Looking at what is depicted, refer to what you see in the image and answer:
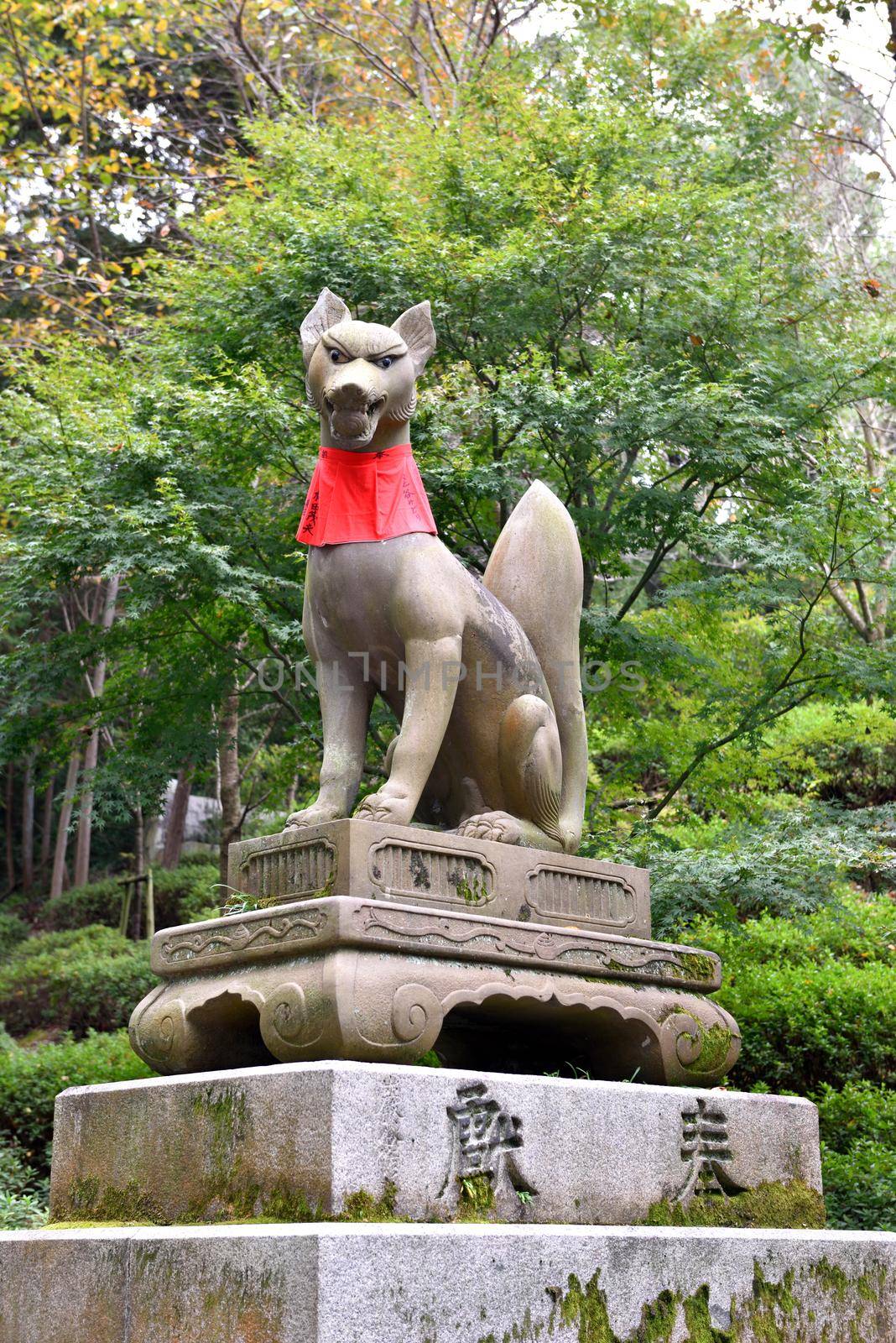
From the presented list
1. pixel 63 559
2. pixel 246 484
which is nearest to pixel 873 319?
pixel 246 484

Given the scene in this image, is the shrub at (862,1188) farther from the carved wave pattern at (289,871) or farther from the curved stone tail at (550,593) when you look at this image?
the carved wave pattern at (289,871)

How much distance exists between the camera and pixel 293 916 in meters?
3.96

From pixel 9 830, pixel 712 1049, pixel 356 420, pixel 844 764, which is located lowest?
pixel 712 1049

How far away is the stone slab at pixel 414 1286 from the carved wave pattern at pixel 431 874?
1055 millimetres

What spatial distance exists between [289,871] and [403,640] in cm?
89

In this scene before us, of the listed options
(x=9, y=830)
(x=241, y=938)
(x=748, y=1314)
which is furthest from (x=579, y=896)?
(x=9, y=830)

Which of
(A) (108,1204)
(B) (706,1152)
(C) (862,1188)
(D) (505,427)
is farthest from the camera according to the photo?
(D) (505,427)

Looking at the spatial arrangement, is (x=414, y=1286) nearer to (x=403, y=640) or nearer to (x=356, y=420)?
(x=403, y=640)

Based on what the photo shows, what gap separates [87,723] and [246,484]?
3.37 m

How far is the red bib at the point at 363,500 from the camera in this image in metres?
4.62

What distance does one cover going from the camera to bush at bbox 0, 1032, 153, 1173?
1073cm

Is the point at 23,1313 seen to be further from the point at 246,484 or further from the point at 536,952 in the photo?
the point at 246,484

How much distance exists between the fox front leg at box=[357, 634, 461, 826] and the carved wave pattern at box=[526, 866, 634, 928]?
557 mm

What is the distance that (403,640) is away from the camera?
4613 millimetres
